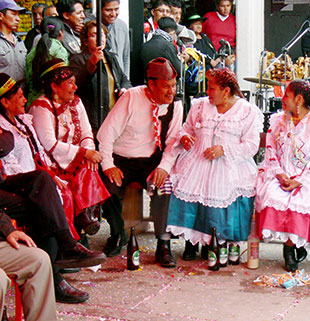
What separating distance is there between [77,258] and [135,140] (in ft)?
5.11

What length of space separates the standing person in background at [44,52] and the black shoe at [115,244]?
1350 millimetres

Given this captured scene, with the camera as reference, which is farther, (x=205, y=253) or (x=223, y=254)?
(x=205, y=253)

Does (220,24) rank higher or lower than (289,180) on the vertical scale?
higher

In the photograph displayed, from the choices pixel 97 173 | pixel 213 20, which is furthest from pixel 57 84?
pixel 213 20

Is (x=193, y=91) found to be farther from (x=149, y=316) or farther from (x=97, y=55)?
(x=149, y=316)

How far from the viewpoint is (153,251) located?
5.48 m

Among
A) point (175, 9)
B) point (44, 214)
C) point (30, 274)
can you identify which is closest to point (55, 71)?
point (44, 214)

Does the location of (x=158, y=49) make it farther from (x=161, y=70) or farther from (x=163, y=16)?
(x=161, y=70)

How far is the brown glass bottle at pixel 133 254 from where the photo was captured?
194 inches

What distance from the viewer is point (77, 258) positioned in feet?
13.5

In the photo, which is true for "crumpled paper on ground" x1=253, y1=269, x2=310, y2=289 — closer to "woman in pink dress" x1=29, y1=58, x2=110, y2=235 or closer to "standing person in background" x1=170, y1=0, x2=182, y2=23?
"woman in pink dress" x1=29, y1=58, x2=110, y2=235

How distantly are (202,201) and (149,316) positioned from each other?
4.17 feet

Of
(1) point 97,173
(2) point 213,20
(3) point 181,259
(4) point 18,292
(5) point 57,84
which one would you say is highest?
(2) point 213,20

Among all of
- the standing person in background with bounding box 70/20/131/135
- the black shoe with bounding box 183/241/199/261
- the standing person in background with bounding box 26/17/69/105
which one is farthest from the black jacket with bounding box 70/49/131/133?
the black shoe with bounding box 183/241/199/261
